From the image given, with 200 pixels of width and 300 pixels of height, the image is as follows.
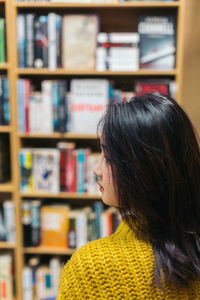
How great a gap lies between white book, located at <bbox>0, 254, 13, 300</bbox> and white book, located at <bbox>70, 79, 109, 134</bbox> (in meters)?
0.92

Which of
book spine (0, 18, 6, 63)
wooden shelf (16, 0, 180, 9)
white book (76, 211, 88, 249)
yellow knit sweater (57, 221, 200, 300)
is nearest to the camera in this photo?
yellow knit sweater (57, 221, 200, 300)

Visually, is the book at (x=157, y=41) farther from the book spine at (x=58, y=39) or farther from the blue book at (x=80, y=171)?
the blue book at (x=80, y=171)

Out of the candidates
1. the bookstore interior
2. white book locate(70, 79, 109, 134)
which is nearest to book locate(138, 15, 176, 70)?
the bookstore interior

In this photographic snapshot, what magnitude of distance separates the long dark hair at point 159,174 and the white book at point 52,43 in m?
1.14

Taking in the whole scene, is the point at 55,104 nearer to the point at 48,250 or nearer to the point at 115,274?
the point at 48,250

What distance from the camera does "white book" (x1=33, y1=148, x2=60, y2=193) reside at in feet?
6.01

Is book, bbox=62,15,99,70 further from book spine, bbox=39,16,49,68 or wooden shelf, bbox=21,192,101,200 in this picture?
wooden shelf, bbox=21,192,101,200

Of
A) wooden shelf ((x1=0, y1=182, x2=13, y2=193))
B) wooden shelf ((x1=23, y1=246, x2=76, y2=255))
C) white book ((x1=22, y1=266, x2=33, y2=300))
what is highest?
wooden shelf ((x1=0, y1=182, x2=13, y2=193))

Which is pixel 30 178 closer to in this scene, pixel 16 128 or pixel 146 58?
pixel 16 128

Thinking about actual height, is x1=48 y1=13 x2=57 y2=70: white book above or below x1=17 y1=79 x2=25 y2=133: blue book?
above

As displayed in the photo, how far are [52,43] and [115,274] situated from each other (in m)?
1.43

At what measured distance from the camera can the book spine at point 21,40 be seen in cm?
174

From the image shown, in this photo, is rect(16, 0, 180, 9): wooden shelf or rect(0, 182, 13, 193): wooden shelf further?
rect(0, 182, 13, 193): wooden shelf

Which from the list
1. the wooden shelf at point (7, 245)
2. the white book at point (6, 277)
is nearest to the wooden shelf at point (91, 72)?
the wooden shelf at point (7, 245)
